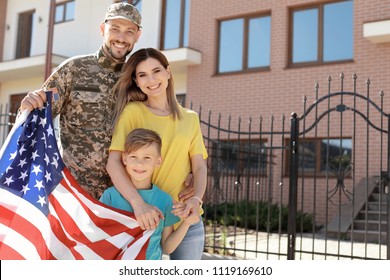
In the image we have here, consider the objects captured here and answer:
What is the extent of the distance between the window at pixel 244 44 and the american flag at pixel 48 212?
10372 mm

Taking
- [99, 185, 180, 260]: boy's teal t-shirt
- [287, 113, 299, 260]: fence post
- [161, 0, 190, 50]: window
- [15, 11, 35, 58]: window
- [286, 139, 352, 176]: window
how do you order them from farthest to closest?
1. [15, 11, 35, 58]: window
2. [161, 0, 190, 50]: window
3. [286, 139, 352, 176]: window
4. [287, 113, 299, 260]: fence post
5. [99, 185, 180, 260]: boy's teal t-shirt

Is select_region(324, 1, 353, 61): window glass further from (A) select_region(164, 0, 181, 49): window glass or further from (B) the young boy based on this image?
(B) the young boy

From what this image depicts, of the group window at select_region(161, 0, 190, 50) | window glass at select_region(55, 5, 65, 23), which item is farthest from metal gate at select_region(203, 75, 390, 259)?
window glass at select_region(55, 5, 65, 23)

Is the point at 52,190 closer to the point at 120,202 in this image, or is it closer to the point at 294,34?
the point at 120,202

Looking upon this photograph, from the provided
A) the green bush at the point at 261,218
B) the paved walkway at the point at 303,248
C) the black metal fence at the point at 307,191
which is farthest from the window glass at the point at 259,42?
the paved walkway at the point at 303,248

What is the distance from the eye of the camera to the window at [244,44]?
12.8m

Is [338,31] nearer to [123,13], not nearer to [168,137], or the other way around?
[123,13]

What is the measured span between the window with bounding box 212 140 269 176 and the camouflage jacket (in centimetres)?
466

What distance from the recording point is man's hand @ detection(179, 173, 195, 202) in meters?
2.65

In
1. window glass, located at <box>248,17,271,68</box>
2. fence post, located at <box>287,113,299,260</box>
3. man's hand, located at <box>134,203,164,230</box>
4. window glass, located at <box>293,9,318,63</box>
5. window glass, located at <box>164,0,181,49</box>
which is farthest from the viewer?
window glass, located at <box>164,0,181,49</box>

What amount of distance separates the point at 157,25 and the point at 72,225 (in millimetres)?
12106

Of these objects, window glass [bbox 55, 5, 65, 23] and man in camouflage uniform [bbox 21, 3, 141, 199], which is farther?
window glass [bbox 55, 5, 65, 23]

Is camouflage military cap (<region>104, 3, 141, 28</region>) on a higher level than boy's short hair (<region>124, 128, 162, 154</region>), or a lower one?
higher

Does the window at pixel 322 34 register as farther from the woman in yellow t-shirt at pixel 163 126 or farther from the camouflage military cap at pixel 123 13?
the woman in yellow t-shirt at pixel 163 126
